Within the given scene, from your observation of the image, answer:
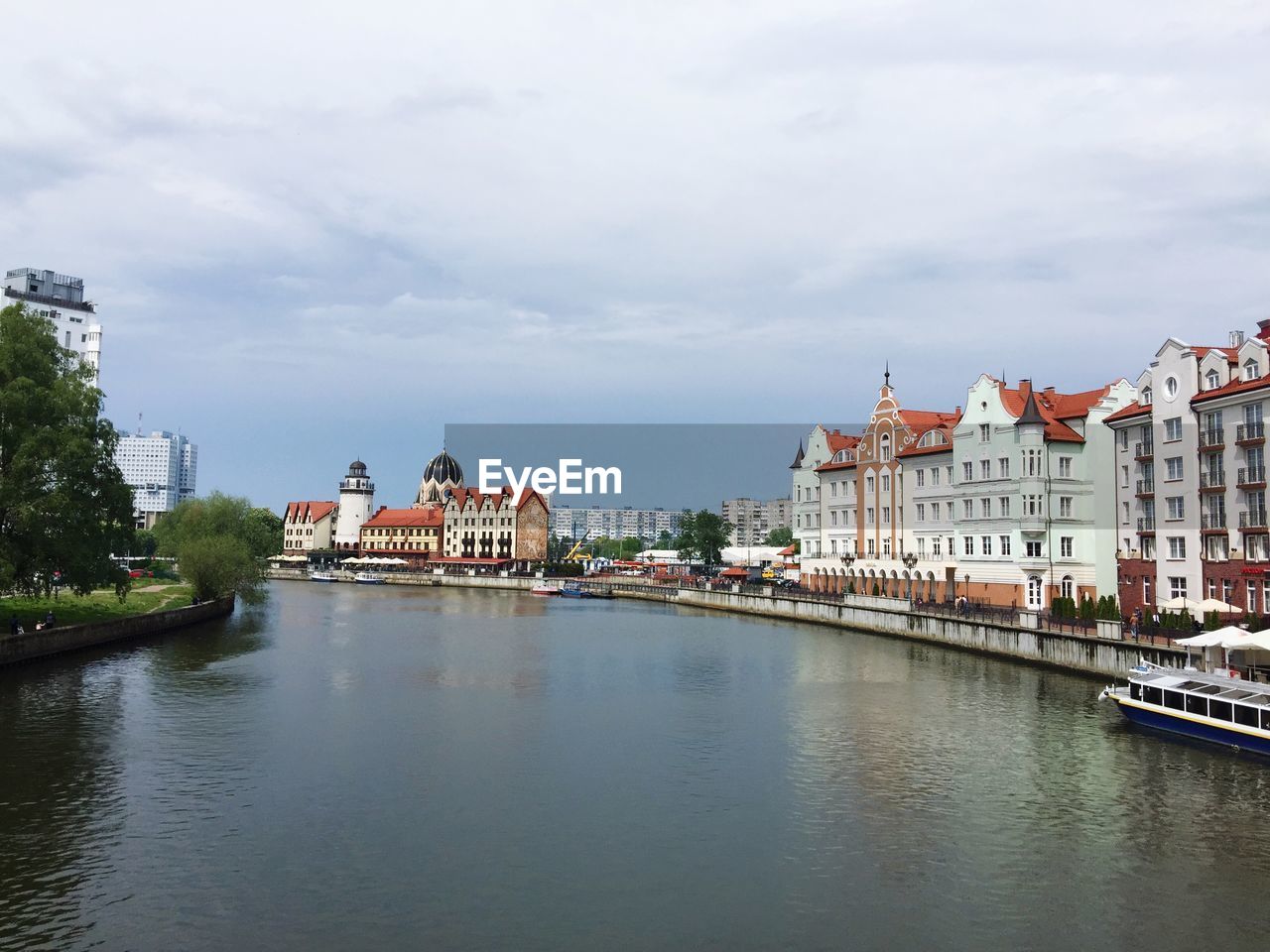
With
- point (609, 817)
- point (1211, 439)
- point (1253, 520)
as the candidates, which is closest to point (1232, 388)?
point (1211, 439)

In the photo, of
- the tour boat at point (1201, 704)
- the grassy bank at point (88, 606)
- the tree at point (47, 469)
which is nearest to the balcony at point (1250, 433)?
the tour boat at point (1201, 704)

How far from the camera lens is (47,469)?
186ft

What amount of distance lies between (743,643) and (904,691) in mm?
27145

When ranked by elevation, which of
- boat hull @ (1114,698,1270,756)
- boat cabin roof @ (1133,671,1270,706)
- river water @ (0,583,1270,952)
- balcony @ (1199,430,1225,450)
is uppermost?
balcony @ (1199,430,1225,450)

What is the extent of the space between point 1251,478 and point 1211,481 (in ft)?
10.0

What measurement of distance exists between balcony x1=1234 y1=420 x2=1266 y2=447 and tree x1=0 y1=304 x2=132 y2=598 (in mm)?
65619

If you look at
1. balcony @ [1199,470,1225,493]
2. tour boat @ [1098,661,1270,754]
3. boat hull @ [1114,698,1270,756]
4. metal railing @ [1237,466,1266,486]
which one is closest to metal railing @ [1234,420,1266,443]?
metal railing @ [1237,466,1266,486]

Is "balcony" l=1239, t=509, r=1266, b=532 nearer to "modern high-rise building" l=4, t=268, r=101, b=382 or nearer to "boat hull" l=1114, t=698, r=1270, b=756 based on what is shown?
"boat hull" l=1114, t=698, r=1270, b=756

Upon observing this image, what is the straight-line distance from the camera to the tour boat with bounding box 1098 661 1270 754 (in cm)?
3734

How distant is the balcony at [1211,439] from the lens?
59000mm

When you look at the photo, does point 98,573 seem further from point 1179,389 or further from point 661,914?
point 1179,389

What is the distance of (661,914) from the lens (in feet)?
72.7

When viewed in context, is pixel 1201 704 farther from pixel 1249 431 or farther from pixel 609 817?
pixel 609 817

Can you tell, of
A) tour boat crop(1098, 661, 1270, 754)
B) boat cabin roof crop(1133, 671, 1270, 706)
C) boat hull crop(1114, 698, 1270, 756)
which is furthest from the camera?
boat cabin roof crop(1133, 671, 1270, 706)
